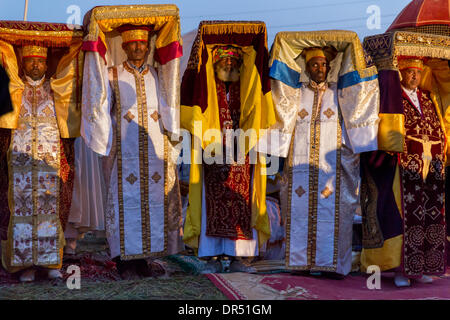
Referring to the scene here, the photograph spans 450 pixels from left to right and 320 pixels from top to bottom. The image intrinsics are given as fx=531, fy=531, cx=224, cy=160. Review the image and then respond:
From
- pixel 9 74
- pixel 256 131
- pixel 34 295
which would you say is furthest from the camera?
pixel 256 131

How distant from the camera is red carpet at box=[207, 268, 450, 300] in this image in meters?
4.39

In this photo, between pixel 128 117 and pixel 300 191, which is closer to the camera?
pixel 128 117

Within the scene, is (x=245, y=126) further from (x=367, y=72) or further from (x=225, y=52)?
(x=367, y=72)

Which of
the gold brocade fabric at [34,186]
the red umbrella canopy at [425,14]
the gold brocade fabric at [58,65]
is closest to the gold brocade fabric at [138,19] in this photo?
the gold brocade fabric at [58,65]

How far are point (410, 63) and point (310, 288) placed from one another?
252cm

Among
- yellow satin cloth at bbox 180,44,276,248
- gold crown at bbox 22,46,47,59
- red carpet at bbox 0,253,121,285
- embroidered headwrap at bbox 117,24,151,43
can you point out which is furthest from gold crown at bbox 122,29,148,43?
red carpet at bbox 0,253,121,285

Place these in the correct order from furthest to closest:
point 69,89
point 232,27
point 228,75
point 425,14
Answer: point 425,14, point 228,75, point 232,27, point 69,89

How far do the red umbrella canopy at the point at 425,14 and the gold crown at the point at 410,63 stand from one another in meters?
1.28

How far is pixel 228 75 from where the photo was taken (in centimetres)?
553

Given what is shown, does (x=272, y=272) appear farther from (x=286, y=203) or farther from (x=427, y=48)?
(x=427, y=48)

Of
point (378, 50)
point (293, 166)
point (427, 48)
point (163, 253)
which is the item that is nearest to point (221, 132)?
point (293, 166)

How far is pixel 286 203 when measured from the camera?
17.9ft

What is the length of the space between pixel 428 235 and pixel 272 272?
1.60 meters

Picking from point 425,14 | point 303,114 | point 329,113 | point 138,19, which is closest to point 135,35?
point 138,19
